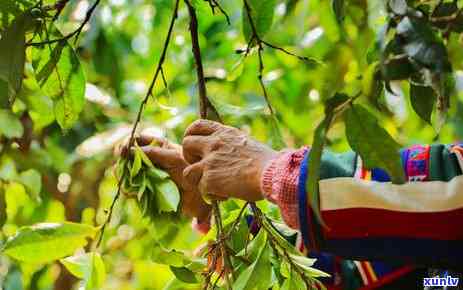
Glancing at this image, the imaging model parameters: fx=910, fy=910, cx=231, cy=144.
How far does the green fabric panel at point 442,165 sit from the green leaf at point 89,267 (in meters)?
0.34

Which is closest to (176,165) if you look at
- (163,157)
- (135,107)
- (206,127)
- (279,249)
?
(163,157)

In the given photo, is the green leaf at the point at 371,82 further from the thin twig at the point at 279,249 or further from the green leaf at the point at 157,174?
the green leaf at the point at 157,174

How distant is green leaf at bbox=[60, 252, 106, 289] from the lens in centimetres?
90

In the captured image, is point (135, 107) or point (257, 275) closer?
point (257, 275)

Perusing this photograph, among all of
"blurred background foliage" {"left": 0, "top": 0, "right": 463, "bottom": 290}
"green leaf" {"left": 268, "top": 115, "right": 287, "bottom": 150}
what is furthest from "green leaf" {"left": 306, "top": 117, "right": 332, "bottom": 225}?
"blurred background foliage" {"left": 0, "top": 0, "right": 463, "bottom": 290}

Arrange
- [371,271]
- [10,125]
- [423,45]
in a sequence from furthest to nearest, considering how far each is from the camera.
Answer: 1. [10,125]
2. [371,271]
3. [423,45]

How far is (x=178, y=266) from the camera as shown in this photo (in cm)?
83

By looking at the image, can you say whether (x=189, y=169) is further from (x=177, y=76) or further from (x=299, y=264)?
(x=177, y=76)

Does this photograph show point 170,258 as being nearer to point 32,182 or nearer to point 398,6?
point 398,6

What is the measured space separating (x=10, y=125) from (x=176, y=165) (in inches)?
13.8

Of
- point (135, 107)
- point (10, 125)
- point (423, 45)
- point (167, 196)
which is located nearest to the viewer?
point (423, 45)

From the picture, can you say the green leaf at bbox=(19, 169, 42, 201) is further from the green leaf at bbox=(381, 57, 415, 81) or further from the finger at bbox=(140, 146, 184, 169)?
the green leaf at bbox=(381, 57, 415, 81)

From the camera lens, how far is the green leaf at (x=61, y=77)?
0.85m

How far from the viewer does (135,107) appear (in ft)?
6.38
